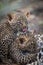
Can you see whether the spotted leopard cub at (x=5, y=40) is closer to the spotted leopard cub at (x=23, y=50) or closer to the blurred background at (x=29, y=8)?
the spotted leopard cub at (x=23, y=50)

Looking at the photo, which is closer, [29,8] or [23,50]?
[23,50]

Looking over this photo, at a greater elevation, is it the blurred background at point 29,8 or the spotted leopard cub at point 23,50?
the spotted leopard cub at point 23,50

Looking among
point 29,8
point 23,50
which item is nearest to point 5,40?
point 23,50

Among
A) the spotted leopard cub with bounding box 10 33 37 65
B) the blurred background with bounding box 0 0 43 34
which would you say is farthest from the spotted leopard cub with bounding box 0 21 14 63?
the blurred background with bounding box 0 0 43 34

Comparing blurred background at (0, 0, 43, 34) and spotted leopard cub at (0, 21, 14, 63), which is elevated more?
spotted leopard cub at (0, 21, 14, 63)

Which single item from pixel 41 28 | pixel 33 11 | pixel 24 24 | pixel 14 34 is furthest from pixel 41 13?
pixel 14 34

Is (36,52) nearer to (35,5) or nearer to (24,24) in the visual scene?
(24,24)

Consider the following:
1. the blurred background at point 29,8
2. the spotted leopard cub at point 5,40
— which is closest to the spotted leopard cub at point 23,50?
the spotted leopard cub at point 5,40

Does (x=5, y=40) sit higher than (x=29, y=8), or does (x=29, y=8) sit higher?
(x=5, y=40)

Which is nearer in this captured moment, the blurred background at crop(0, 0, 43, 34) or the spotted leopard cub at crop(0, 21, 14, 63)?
the spotted leopard cub at crop(0, 21, 14, 63)

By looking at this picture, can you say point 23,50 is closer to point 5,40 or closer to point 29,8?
point 5,40

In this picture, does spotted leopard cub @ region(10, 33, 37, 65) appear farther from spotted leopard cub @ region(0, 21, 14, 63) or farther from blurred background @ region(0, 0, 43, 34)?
blurred background @ region(0, 0, 43, 34)
